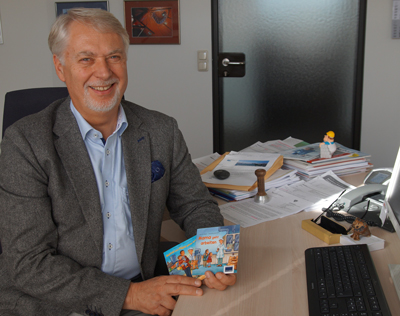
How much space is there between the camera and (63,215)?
1.16 metres

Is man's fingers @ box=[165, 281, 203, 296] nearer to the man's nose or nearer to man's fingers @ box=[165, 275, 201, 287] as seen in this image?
man's fingers @ box=[165, 275, 201, 287]

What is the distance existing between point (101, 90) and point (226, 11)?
7.37ft

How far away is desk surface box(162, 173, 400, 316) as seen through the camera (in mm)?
917

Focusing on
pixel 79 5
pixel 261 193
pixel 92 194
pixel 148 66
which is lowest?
pixel 261 193

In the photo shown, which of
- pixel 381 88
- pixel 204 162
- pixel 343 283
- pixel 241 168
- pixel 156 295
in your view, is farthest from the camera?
pixel 381 88

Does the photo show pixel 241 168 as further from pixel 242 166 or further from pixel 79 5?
pixel 79 5

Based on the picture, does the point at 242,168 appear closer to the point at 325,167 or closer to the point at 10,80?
the point at 325,167

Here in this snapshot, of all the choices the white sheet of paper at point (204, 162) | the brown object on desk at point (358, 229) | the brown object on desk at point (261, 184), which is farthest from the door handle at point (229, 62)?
the brown object on desk at point (358, 229)

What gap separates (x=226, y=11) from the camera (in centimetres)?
326

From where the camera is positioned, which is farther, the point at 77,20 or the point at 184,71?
the point at 184,71

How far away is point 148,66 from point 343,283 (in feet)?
9.15

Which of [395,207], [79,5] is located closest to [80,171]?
[395,207]

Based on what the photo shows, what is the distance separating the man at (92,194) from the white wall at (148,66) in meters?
2.01

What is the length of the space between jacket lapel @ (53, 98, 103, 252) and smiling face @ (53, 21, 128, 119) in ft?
0.32
